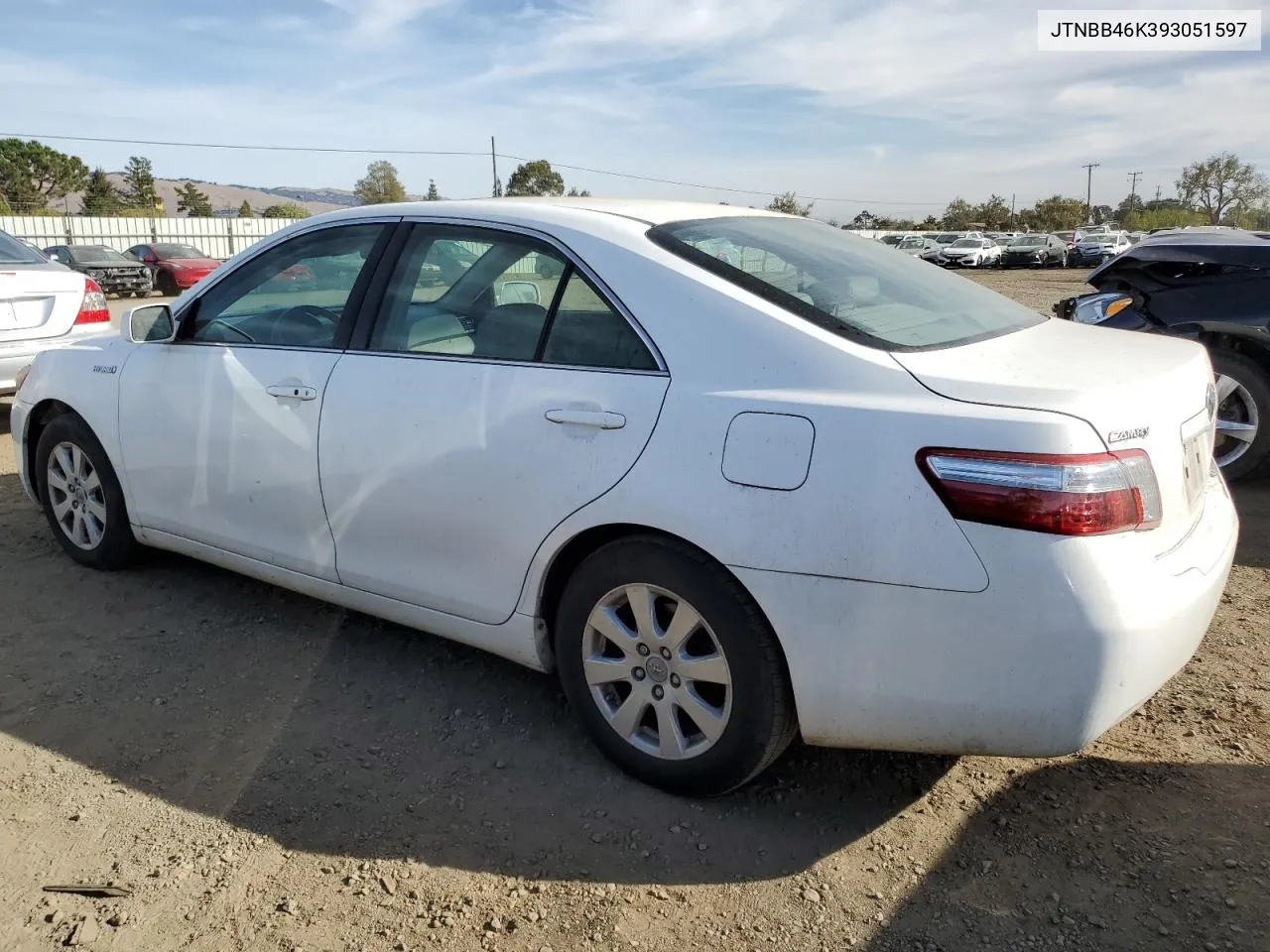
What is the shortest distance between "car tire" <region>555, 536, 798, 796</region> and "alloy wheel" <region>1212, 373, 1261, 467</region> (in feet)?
14.1

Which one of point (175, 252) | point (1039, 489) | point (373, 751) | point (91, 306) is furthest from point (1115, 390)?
point (175, 252)

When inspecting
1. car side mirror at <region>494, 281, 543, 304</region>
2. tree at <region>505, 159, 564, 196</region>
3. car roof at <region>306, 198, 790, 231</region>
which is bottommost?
car side mirror at <region>494, 281, 543, 304</region>

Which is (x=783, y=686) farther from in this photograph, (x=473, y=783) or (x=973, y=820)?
(x=473, y=783)

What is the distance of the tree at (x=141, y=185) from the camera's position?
64688 millimetres

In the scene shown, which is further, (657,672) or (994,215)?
(994,215)

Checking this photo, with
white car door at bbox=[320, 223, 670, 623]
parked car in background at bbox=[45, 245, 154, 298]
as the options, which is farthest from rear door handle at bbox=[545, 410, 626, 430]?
parked car in background at bbox=[45, 245, 154, 298]

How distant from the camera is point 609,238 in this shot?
284cm

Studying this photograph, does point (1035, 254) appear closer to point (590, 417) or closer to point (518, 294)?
point (518, 294)

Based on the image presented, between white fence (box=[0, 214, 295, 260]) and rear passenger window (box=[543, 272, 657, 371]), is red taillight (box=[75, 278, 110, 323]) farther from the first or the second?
white fence (box=[0, 214, 295, 260])

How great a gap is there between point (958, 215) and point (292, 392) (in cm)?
8721

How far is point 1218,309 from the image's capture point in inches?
231

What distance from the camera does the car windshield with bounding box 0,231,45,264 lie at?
7.54 m

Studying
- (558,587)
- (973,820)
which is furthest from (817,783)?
(558,587)

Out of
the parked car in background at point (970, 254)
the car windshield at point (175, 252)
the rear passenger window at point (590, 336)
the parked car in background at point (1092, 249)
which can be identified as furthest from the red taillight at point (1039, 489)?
the parked car in background at point (1092, 249)
